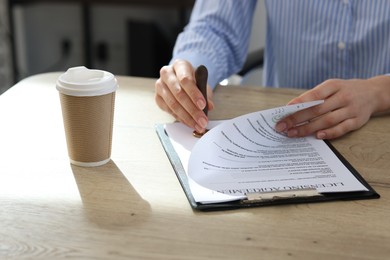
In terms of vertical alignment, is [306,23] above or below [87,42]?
above

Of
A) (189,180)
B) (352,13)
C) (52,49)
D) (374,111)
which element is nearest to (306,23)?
(352,13)

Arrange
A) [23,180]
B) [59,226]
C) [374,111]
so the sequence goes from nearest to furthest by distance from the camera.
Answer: [59,226]
[23,180]
[374,111]

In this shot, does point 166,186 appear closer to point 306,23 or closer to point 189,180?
point 189,180

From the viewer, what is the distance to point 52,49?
3.21 metres

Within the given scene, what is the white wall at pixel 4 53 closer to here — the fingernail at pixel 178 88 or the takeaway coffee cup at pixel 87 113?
the fingernail at pixel 178 88

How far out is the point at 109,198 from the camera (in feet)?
2.54

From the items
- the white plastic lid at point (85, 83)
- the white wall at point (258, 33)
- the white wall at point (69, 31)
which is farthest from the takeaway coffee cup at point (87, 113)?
the white wall at point (69, 31)

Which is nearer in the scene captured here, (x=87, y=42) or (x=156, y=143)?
(x=156, y=143)

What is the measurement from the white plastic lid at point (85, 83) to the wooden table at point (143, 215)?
116 mm

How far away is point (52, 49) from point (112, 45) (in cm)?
33

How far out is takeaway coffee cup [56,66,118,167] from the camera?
81 centimetres

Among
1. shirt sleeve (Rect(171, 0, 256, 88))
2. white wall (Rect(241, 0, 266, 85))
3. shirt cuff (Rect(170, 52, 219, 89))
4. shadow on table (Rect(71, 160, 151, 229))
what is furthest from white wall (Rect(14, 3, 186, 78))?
shadow on table (Rect(71, 160, 151, 229))

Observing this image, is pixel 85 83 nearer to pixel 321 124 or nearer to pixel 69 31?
pixel 321 124

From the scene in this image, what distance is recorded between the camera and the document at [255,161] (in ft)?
2.63
